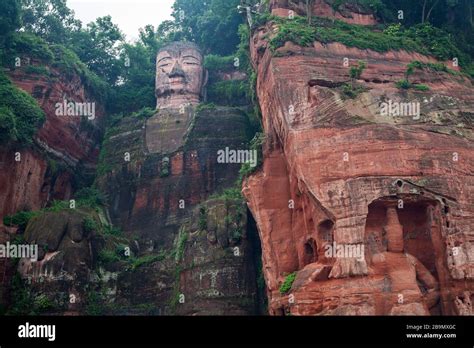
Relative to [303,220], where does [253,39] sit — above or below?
above

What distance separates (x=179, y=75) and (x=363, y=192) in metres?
20.1

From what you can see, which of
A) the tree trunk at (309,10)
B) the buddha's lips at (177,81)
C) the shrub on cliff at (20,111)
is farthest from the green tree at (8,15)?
the tree trunk at (309,10)

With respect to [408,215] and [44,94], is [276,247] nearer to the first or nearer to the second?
[408,215]

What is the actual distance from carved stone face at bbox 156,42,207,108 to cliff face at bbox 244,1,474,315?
46.2 feet

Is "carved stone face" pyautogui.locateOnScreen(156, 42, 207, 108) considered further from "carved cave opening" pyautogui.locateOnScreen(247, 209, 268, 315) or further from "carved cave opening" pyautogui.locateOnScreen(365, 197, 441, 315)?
"carved cave opening" pyautogui.locateOnScreen(365, 197, 441, 315)

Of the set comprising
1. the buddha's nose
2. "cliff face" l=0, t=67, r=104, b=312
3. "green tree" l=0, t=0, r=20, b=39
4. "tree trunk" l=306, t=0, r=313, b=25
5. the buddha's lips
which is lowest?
"cliff face" l=0, t=67, r=104, b=312

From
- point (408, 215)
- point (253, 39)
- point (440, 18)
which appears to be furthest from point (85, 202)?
point (440, 18)

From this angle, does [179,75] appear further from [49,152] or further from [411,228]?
[411,228]

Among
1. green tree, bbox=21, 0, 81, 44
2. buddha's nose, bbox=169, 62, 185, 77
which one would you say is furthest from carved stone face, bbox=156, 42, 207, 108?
green tree, bbox=21, 0, 81, 44

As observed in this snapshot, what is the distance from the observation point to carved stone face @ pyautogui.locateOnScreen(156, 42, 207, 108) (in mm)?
35438

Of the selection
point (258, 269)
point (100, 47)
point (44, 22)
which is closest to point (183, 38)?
point (100, 47)

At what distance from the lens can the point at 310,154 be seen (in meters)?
19.0

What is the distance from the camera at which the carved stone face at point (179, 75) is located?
116 feet
